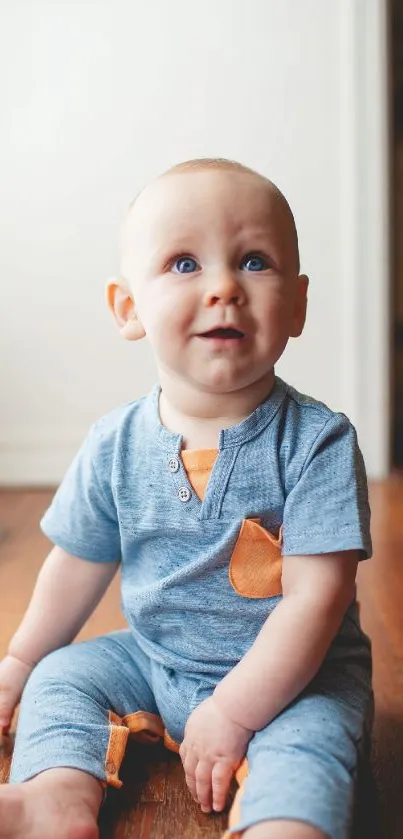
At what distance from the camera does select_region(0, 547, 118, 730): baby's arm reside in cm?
86

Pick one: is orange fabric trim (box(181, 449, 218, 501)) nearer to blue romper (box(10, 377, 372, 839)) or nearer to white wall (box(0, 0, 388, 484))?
blue romper (box(10, 377, 372, 839))

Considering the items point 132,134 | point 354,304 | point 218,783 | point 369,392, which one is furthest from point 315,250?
point 218,783

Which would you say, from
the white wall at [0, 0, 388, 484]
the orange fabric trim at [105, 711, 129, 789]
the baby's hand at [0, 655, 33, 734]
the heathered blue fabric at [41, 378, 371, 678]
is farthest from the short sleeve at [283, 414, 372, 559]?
the white wall at [0, 0, 388, 484]

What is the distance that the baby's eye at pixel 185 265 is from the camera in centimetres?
71

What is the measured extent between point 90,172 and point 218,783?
4.72 feet

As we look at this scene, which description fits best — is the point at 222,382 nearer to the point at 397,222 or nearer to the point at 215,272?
the point at 215,272

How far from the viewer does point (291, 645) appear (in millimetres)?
690

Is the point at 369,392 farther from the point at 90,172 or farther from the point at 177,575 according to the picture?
the point at 177,575

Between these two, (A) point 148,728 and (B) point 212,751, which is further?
(A) point 148,728

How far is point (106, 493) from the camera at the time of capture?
82 centimetres

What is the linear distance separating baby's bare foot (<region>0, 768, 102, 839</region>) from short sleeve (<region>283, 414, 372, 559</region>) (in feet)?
0.78

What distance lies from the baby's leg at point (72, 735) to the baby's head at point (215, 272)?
0.28 metres

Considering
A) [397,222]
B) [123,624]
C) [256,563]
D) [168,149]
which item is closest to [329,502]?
[256,563]

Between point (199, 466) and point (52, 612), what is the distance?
0.75 ft
